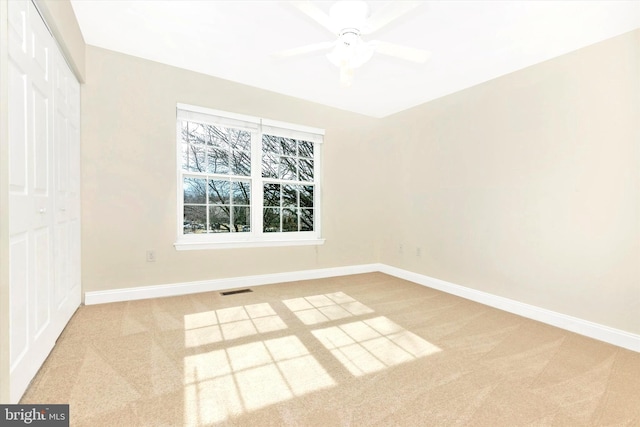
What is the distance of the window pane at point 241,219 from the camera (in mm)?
3631

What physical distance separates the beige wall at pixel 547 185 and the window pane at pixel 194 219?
9.58 ft

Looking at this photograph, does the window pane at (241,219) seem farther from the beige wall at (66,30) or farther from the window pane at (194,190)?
the beige wall at (66,30)

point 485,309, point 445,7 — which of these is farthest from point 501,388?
point 445,7

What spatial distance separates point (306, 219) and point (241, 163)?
1.21 metres

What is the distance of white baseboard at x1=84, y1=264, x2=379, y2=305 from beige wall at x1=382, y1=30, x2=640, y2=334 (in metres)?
1.39

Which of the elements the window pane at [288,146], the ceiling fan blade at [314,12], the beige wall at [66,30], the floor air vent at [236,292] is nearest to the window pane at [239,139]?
the window pane at [288,146]

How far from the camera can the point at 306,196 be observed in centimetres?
420

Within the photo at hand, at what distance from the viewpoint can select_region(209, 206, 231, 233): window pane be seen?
3482 millimetres

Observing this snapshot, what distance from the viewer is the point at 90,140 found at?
2.78 metres

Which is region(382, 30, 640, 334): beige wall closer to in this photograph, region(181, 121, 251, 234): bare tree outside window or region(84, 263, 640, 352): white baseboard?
region(84, 263, 640, 352): white baseboard

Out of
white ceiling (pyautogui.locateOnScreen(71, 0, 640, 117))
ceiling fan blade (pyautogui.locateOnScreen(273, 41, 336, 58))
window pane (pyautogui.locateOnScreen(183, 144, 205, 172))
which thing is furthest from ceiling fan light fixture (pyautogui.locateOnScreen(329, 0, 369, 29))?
window pane (pyautogui.locateOnScreen(183, 144, 205, 172))

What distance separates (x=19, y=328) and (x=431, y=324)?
9.19ft

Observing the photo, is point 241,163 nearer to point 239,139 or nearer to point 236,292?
point 239,139

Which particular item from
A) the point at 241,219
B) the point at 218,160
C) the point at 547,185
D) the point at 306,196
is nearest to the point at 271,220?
the point at 241,219
